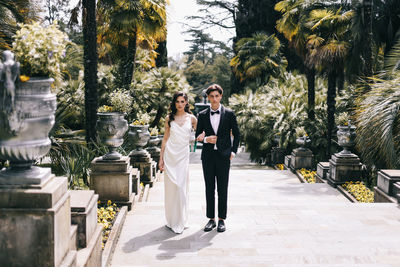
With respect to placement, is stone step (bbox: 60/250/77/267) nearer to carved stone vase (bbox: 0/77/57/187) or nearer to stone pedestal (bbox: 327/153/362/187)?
carved stone vase (bbox: 0/77/57/187)

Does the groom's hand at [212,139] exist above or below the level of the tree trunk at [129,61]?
below

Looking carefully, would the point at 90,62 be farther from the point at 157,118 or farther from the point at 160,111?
the point at 157,118

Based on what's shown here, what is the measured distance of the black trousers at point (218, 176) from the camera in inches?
191

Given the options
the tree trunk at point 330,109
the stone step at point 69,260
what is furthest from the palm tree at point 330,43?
the stone step at point 69,260

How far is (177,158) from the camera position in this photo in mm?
4902

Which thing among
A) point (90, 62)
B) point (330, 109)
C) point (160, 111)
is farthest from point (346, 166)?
point (160, 111)

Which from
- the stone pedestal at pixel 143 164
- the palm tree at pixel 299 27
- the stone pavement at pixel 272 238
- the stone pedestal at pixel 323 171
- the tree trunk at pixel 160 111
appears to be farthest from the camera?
the tree trunk at pixel 160 111

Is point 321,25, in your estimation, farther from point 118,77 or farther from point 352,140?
point 118,77

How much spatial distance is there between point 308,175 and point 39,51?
10414mm

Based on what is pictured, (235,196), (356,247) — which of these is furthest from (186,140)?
(235,196)

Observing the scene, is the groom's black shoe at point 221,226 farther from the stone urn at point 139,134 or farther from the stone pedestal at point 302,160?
the stone pedestal at point 302,160

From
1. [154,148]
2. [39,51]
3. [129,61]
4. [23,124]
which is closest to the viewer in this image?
[23,124]

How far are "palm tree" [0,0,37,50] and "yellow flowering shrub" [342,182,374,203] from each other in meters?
7.40

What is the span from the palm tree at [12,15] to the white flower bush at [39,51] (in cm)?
510
